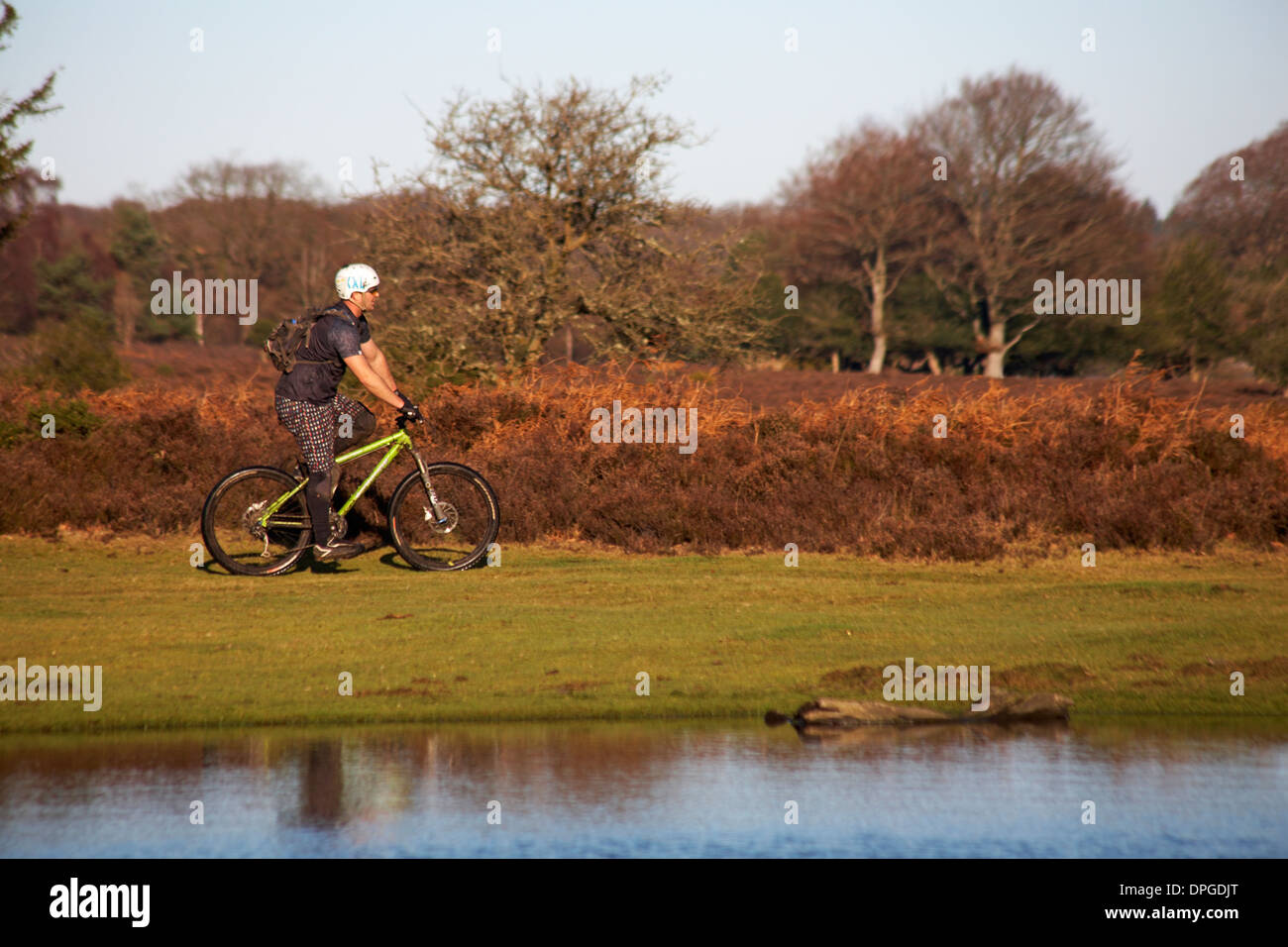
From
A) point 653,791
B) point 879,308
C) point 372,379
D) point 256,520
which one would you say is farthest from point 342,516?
point 879,308

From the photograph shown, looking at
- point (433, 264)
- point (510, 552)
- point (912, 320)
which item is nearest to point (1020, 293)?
point (912, 320)

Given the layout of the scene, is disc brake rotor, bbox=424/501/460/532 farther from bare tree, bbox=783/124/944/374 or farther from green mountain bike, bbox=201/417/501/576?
bare tree, bbox=783/124/944/374

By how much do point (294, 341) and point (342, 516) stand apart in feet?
5.10

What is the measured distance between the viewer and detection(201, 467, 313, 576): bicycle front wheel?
35.9ft

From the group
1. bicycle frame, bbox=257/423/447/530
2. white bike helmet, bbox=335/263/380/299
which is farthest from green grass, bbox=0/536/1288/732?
white bike helmet, bbox=335/263/380/299

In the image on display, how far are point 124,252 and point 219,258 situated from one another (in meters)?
9.21

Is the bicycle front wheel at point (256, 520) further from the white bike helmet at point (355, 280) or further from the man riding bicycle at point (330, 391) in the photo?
the white bike helmet at point (355, 280)

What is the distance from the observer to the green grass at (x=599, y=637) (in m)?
7.30

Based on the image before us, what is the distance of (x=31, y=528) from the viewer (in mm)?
13195

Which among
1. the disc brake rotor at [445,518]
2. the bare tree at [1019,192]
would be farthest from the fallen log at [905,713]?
the bare tree at [1019,192]

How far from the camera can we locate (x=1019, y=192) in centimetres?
7456

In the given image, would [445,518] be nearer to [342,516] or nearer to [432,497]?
[432,497]
